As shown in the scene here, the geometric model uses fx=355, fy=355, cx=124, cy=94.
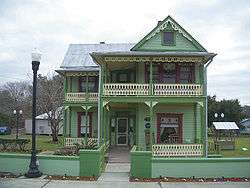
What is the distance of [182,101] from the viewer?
70.8ft

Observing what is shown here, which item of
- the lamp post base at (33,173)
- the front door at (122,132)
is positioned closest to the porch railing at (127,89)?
the front door at (122,132)

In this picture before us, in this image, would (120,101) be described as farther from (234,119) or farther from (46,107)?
(234,119)

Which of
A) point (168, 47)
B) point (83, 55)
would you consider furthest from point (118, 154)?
point (83, 55)

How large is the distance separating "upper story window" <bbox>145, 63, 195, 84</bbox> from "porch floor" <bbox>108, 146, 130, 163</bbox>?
5019mm

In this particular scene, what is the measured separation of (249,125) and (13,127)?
52.6m

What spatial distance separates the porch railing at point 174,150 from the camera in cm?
2122

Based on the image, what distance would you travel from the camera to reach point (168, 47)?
24.1 meters

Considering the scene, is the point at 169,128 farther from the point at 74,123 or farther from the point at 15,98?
the point at 15,98

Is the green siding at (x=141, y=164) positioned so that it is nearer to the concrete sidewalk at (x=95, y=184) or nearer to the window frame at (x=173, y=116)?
the concrete sidewalk at (x=95, y=184)

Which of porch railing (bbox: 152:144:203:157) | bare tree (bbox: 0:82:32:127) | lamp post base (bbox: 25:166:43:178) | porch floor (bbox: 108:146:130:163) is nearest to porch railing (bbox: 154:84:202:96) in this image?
porch railing (bbox: 152:144:203:157)

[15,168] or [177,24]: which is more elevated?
[177,24]

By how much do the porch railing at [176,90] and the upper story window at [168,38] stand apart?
3.70m

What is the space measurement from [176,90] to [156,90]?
1.23 meters

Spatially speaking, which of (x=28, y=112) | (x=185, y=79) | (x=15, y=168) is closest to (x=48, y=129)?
(x=28, y=112)
